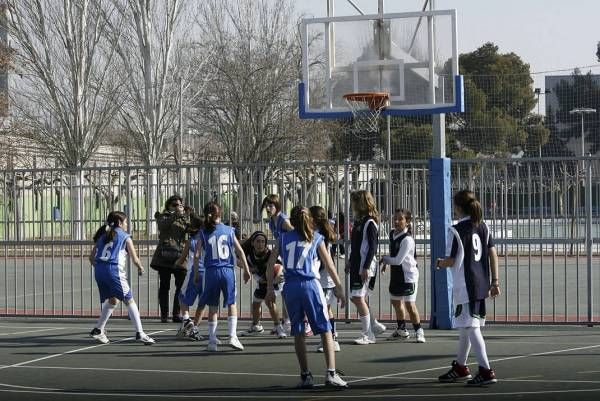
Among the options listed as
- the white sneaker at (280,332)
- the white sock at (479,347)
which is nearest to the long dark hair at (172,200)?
the white sneaker at (280,332)

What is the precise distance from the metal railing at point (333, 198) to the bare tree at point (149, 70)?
925 inches

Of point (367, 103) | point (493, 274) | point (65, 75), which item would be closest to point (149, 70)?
point (65, 75)

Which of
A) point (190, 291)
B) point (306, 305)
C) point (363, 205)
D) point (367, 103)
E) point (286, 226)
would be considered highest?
point (367, 103)

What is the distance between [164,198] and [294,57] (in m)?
29.0

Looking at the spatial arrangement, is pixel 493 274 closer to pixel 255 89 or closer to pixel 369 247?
pixel 369 247

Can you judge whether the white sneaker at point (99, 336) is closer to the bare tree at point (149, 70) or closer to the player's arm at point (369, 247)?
the player's arm at point (369, 247)

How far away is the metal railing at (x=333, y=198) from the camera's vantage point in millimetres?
16422

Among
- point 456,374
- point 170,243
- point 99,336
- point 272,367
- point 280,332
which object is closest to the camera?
point 456,374

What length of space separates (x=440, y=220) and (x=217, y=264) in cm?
353

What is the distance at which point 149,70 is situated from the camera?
145 feet

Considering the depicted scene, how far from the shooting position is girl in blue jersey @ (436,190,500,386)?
36.9 ft

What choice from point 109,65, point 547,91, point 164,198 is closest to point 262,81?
point 109,65

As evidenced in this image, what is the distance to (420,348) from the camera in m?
14.0

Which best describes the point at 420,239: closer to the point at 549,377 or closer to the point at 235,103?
the point at 549,377
